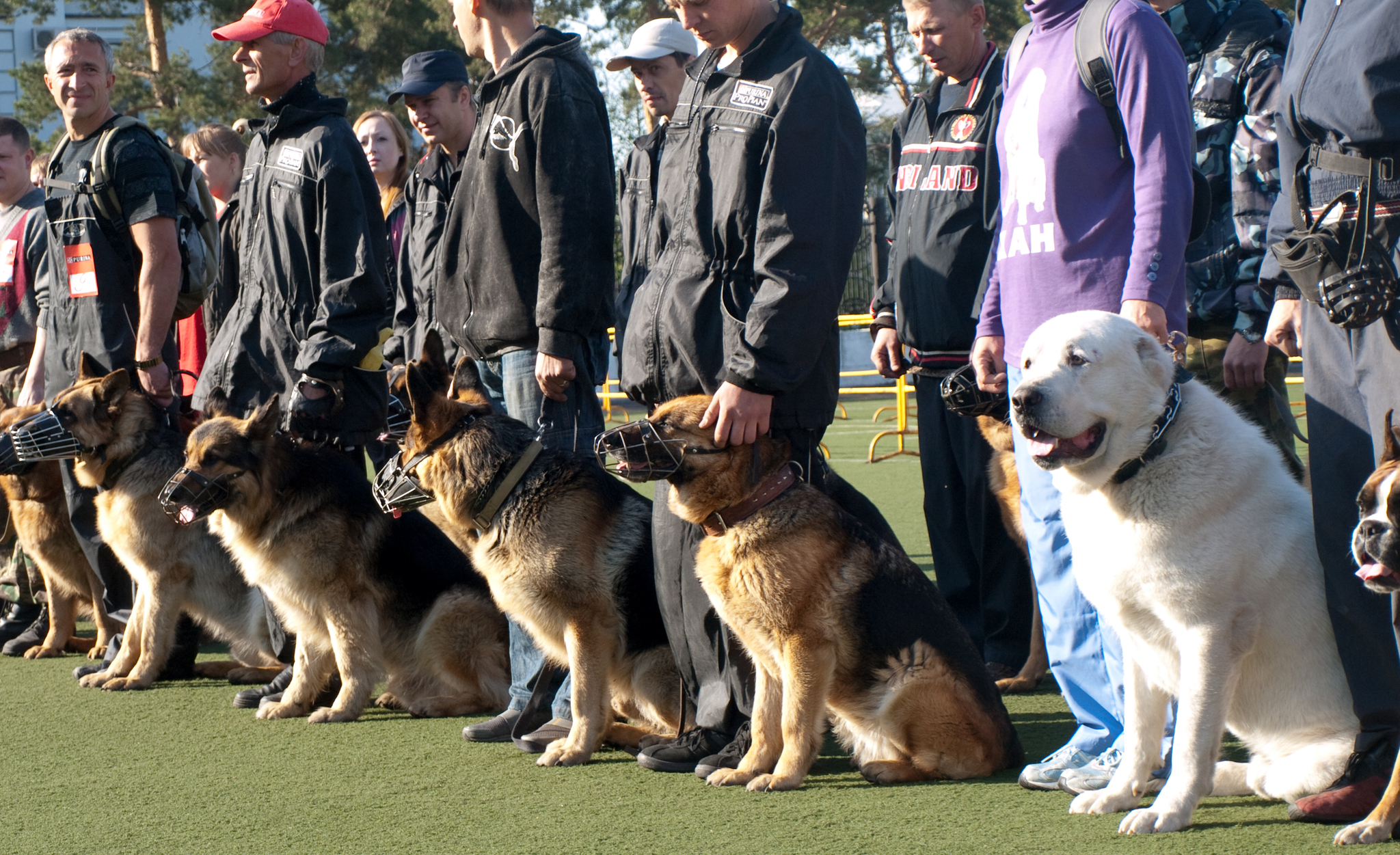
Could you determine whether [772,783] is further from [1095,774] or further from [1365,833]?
[1365,833]

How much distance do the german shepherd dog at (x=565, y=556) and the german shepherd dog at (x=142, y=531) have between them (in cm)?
172

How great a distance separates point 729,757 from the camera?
3713 millimetres

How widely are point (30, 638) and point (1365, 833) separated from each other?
582 cm

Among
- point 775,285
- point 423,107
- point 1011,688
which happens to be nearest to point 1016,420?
point 775,285

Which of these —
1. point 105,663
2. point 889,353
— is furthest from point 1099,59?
point 105,663

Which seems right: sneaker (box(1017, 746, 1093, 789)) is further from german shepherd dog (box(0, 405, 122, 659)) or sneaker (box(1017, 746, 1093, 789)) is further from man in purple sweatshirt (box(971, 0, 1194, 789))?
german shepherd dog (box(0, 405, 122, 659))

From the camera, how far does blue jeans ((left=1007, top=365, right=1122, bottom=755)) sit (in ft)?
11.3

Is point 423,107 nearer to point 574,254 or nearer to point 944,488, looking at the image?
point 574,254

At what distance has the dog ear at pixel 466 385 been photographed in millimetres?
4246

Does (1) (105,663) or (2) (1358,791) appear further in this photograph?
(1) (105,663)

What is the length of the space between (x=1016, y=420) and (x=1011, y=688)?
7.21ft

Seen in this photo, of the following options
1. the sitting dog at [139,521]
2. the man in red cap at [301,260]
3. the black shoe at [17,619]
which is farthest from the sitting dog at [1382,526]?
the black shoe at [17,619]

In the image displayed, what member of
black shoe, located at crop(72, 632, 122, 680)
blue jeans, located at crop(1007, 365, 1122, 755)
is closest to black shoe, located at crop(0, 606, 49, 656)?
black shoe, located at crop(72, 632, 122, 680)

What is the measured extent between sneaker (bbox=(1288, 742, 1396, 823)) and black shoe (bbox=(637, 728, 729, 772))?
5.31 ft
